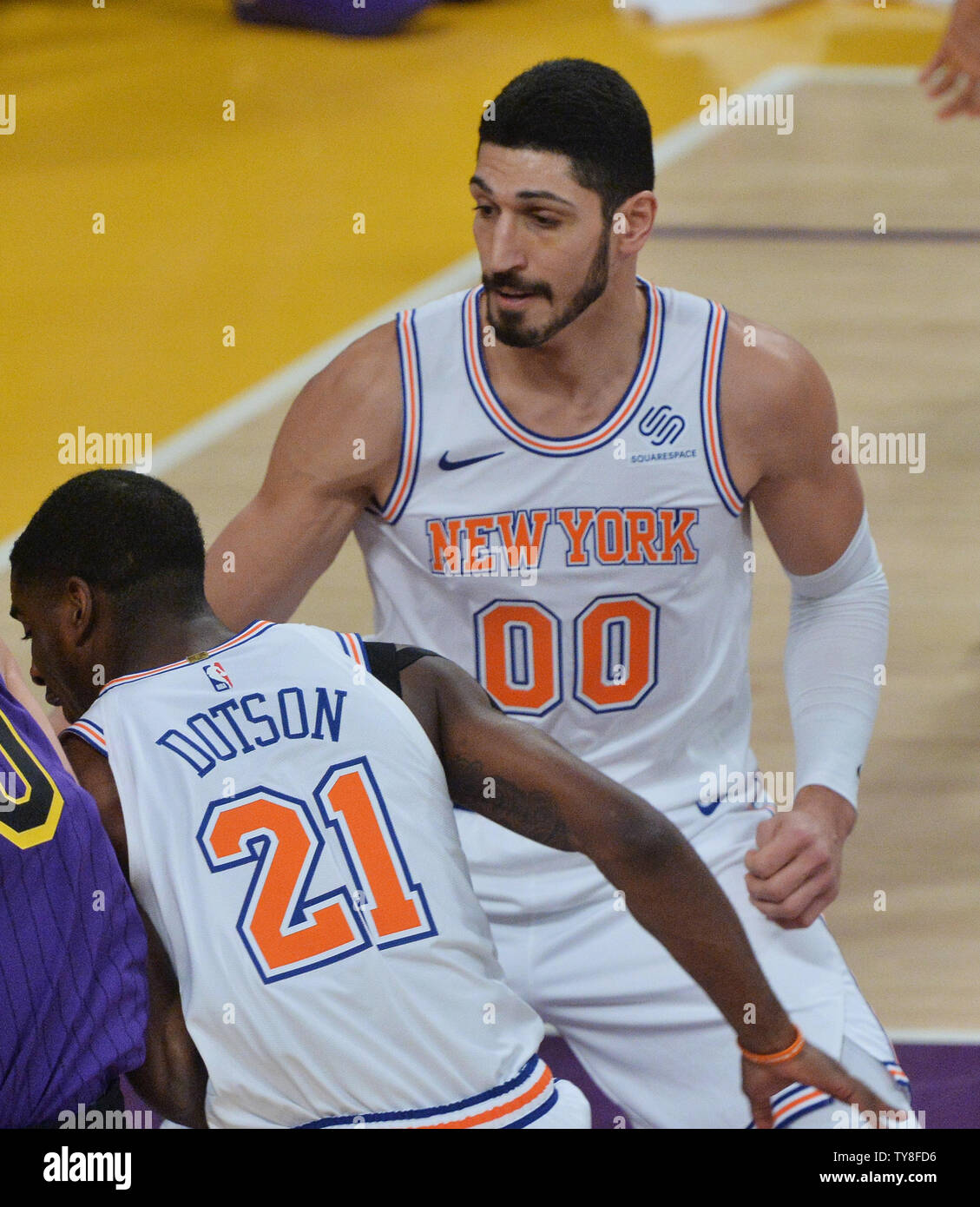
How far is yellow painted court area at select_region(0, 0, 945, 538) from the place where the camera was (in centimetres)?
735

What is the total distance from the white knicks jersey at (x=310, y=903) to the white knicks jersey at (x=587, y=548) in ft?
2.80

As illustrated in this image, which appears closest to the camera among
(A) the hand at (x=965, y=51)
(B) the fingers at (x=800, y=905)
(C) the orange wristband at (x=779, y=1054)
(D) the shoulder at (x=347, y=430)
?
(C) the orange wristband at (x=779, y=1054)

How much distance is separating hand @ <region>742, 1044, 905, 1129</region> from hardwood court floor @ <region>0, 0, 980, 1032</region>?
91 centimetres

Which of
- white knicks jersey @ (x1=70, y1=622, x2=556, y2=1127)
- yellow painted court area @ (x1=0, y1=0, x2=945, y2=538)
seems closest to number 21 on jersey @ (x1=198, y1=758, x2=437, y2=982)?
white knicks jersey @ (x1=70, y1=622, x2=556, y2=1127)

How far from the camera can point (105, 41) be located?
12391 millimetres

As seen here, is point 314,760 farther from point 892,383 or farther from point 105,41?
point 105,41

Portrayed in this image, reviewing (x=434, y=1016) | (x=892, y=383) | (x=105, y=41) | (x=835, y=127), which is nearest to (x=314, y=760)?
(x=434, y=1016)

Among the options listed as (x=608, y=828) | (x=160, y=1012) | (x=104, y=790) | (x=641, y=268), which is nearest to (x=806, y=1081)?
(x=608, y=828)

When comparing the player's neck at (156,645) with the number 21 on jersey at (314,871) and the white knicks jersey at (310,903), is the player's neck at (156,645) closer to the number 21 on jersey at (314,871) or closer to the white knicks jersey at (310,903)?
the white knicks jersey at (310,903)

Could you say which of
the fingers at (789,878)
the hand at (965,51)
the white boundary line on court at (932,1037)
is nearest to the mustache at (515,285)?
the fingers at (789,878)

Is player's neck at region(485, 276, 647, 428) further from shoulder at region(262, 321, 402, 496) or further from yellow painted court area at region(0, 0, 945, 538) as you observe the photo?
yellow painted court area at region(0, 0, 945, 538)

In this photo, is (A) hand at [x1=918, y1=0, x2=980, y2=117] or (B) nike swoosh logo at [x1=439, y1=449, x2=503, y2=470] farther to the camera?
(A) hand at [x1=918, y1=0, x2=980, y2=117]

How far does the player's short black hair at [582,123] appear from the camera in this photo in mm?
3174

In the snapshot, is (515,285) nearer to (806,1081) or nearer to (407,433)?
(407,433)
